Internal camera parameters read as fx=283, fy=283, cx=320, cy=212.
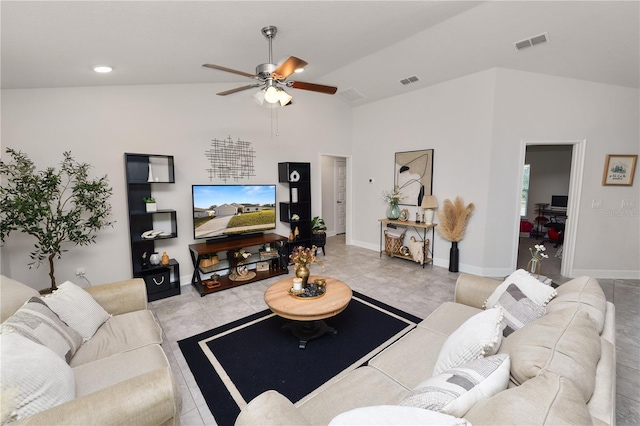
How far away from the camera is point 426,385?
114cm

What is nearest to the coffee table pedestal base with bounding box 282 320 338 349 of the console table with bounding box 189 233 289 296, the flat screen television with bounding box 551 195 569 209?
the console table with bounding box 189 233 289 296

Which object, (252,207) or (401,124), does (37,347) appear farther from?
(401,124)

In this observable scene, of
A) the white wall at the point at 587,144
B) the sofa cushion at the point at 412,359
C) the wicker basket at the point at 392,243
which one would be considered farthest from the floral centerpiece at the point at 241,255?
the white wall at the point at 587,144

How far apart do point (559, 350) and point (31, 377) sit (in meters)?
2.23

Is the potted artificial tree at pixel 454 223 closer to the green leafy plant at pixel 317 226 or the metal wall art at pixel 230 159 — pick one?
the green leafy plant at pixel 317 226

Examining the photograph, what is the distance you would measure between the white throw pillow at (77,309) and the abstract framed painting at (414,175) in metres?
4.69

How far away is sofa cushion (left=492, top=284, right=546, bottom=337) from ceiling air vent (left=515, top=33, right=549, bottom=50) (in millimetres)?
2957

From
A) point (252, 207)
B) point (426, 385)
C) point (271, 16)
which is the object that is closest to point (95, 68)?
point (271, 16)

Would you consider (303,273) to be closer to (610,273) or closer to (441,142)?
(441,142)

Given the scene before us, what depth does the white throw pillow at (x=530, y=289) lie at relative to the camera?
185 cm

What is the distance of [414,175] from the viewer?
518 cm

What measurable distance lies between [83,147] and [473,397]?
14.1ft

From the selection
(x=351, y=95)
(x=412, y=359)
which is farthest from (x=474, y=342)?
(x=351, y=95)

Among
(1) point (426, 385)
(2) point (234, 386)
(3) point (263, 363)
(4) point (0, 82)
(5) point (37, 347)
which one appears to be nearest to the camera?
(1) point (426, 385)
